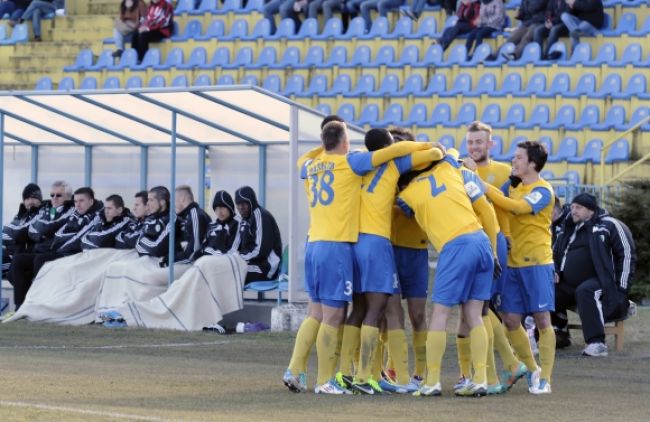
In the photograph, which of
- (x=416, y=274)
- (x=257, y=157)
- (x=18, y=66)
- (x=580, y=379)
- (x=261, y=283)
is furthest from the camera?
(x=18, y=66)

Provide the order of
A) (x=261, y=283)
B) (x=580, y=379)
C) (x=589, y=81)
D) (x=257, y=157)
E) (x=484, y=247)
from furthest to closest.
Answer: (x=589, y=81)
(x=257, y=157)
(x=261, y=283)
(x=580, y=379)
(x=484, y=247)

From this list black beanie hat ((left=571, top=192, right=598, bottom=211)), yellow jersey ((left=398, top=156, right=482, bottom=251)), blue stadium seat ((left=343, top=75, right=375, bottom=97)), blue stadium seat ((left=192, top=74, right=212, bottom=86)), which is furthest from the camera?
blue stadium seat ((left=192, top=74, right=212, bottom=86))

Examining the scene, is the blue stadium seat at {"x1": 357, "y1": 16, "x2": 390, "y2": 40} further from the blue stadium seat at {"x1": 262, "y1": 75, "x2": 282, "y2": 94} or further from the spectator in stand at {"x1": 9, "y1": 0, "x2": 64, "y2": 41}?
the spectator in stand at {"x1": 9, "y1": 0, "x2": 64, "y2": 41}

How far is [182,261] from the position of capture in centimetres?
1566

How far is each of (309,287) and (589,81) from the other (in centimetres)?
1232

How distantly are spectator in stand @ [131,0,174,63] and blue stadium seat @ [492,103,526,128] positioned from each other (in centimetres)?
754

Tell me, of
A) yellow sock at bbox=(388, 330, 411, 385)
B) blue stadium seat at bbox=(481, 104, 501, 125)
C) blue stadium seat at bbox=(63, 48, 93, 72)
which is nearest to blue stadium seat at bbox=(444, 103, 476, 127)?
blue stadium seat at bbox=(481, 104, 501, 125)

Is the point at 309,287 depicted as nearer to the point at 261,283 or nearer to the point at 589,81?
the point at 261,283

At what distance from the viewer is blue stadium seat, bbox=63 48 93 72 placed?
86.4ft

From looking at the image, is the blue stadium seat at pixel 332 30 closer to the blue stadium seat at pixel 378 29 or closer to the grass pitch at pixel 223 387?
the blue stadium seat at pixel 378 29

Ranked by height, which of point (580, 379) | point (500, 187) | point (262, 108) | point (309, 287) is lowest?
point (580, 379)

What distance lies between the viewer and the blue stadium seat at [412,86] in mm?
22547

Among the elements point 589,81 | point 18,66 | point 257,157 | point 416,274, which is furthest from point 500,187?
point 18,66

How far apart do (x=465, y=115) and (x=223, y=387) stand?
12666mm
